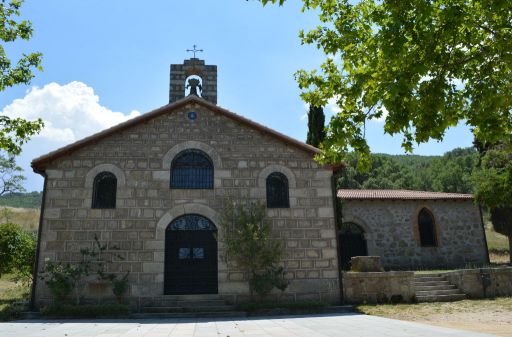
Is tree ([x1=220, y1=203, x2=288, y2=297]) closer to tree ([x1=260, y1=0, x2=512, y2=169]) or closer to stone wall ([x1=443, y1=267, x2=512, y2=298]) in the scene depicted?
tree ([x1=260, y1=0, x2=512, y2=169])

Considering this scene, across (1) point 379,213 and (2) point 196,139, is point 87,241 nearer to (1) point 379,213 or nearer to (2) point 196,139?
(2) point 196,139

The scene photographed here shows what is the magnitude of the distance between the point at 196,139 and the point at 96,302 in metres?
6.02

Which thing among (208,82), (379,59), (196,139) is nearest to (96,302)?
(196,139)

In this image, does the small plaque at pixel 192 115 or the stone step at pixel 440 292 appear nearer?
the stone step at pixel 440 292

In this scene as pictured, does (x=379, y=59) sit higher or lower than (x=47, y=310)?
higher

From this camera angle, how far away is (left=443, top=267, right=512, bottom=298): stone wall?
14445mm

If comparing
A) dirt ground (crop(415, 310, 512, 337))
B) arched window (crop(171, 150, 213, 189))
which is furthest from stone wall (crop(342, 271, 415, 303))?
arched window (crop(171, 150, 213, 189))

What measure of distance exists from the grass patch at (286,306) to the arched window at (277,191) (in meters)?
3.22

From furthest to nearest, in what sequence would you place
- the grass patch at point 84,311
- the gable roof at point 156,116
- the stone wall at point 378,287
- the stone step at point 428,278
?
1. the stone step at point 428,278
2. the stone wall at point 378,287
3. the gable roof at point 156,116
4. the grass patch at point 84,311

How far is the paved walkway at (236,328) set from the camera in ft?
26.5

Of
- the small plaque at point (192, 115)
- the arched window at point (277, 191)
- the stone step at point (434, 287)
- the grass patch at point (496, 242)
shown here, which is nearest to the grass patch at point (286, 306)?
the arched window at point (277, 191)

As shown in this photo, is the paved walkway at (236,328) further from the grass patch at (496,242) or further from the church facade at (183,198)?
the grass patch at (496,242)

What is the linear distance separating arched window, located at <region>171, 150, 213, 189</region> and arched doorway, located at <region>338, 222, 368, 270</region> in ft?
30.5

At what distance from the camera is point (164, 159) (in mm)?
13672
